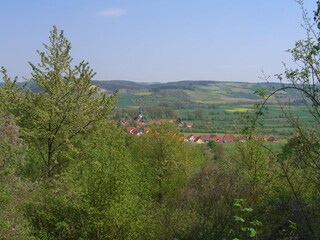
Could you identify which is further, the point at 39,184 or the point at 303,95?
the point at 39,184

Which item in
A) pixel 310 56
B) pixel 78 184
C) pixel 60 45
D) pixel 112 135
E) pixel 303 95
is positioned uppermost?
pixel 60 45

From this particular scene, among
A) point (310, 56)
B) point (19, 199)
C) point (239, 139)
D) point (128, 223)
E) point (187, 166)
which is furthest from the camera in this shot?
point (187, 166)

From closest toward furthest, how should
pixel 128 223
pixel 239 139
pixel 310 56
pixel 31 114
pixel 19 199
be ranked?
pixel 310 56 → pixel 19 199 → pixel 128 223 → pixel 31 114 → pixel 239 139

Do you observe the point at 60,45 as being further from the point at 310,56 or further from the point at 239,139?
the point at 310,56

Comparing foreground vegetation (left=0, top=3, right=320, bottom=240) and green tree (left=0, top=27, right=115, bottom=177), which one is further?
green tree (left=0, top=27, right=115, bottom=177)

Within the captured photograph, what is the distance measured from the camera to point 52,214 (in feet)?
61.7

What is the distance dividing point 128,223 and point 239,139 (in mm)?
8814

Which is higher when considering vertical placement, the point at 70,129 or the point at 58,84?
the point at 58,84

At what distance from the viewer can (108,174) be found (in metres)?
19.1

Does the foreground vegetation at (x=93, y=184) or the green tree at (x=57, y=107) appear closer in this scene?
the foreground vegetation at (x=93, y=184)

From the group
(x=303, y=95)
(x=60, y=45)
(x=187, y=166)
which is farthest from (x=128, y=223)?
(x=187, y=166)

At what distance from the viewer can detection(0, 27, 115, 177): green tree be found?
70.6 ft

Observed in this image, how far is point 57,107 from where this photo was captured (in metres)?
21.7

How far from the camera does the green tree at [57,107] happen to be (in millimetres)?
21516
